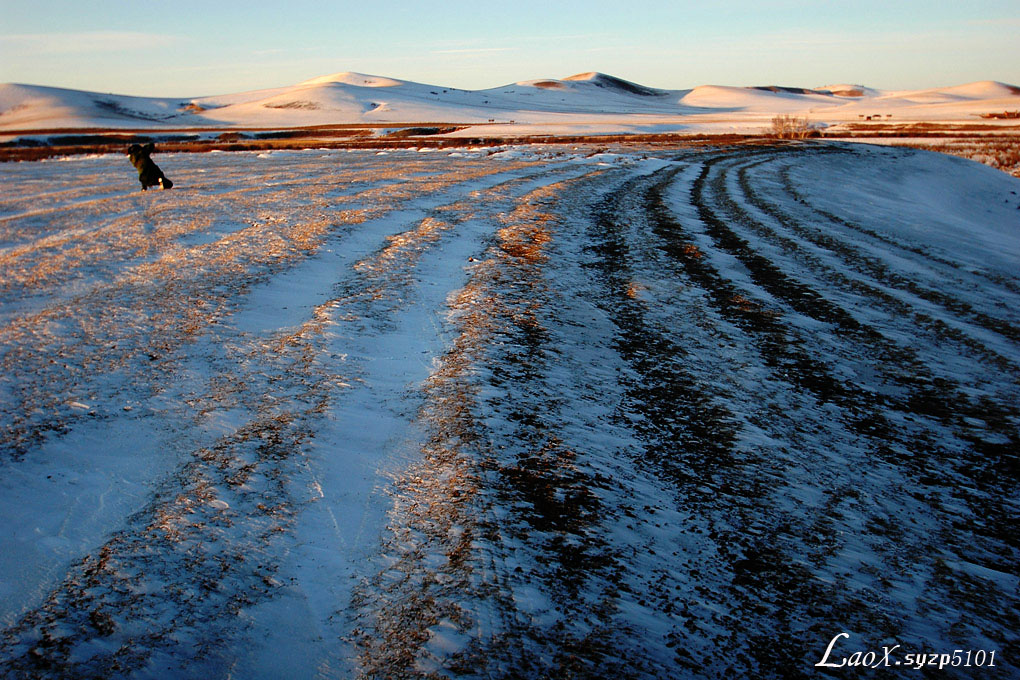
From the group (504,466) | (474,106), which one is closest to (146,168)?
Result: (504,466)

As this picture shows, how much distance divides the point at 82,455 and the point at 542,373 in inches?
95.9

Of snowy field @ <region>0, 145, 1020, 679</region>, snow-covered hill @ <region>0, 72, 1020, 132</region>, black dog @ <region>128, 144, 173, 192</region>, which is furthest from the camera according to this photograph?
snow-covered hill @ <region>0, 72, 1020, 132</region>

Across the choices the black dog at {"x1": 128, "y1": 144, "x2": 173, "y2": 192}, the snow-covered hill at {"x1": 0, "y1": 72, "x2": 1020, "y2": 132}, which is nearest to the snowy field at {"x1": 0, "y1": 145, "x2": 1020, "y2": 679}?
the black dog at {"x1": 128, "y1": 144, "x2": 173, "y2": 192}

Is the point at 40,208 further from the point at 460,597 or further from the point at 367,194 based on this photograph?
the point at 460,597

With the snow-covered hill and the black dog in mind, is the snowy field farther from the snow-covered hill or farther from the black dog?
the snow-covered hill

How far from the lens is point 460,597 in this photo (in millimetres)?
2031

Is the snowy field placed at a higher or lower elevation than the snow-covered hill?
lower

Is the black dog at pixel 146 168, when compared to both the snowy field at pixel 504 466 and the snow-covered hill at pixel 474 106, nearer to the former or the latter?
the snowy field at pixel 504 466

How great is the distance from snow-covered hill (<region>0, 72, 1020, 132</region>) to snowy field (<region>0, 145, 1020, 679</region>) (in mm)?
58600

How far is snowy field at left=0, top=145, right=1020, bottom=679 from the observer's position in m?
1.92

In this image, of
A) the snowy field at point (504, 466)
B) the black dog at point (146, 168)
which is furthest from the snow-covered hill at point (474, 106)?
the snowy field at point (504, 466)

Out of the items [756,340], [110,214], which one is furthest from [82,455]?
[110,214]

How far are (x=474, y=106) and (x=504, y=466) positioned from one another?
346 feet

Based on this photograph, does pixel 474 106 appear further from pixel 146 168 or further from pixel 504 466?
pixel 504 466
